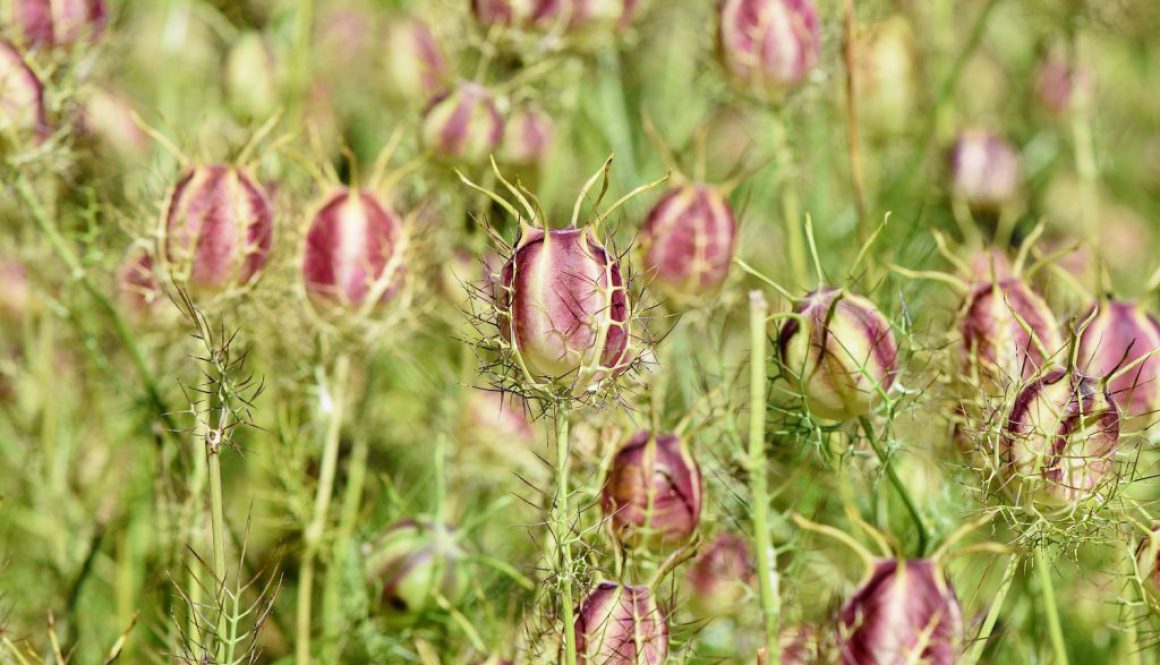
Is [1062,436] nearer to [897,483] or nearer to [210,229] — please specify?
[897,483]

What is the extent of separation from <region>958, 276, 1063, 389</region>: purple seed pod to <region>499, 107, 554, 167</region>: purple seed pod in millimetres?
409

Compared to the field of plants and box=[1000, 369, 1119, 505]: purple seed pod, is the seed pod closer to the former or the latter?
the field of plants

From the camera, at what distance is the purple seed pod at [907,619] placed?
62cm

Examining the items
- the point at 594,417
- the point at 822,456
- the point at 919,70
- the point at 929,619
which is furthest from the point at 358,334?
the point at 919,70

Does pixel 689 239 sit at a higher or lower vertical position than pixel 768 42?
lower

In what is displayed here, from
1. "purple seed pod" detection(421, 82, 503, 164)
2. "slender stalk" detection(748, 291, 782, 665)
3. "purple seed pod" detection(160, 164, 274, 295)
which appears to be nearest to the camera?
"slender stalk" detection(748, 291, 782, 665)

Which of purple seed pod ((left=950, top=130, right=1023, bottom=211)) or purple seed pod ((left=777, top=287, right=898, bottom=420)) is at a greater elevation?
purple seed pod ((left=950, top=130, right=1023, bottom=211))

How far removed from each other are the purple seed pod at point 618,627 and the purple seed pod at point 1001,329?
23 cm

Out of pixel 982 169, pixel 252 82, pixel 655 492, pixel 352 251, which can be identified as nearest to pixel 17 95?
pixel 352 251

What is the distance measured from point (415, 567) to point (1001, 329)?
0.38m

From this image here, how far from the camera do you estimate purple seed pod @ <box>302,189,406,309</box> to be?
833 mm

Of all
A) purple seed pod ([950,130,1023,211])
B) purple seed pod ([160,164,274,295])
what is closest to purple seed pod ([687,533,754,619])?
purple seed pod ([160,164,274,295])

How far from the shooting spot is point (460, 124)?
3.13 ft

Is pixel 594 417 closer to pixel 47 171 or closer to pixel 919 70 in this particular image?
pixel 47 171
